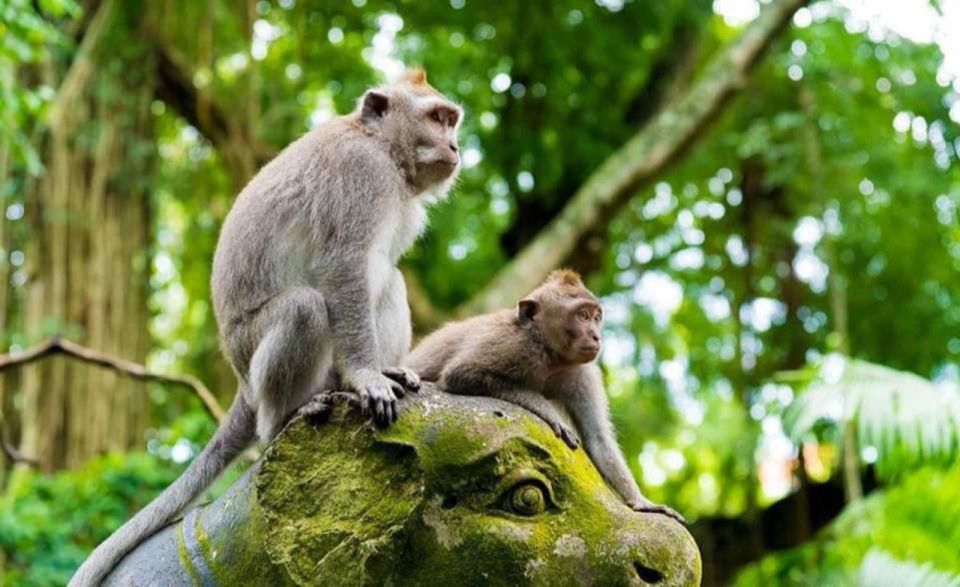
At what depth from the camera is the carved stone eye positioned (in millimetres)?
4551

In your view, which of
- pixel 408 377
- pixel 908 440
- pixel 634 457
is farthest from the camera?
pixel 634 457

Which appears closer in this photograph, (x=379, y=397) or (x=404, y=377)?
(x=379, y=397)

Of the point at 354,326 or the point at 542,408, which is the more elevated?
the point at 354,326

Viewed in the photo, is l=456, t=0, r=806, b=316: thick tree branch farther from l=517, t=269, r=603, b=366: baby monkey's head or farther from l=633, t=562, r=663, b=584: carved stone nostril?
l=633, t=562, r=663, b=584: carved stone nostril

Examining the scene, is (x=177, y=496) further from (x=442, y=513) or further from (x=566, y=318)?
(x=566, y=318)

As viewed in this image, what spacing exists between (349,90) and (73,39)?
2.91 meters

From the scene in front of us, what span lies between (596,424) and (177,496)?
1811 mm

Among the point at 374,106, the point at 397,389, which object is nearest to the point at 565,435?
the point at 397,389

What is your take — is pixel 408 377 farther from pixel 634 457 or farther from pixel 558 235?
pixel 634 457

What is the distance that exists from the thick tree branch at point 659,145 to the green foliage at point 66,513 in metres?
4.63

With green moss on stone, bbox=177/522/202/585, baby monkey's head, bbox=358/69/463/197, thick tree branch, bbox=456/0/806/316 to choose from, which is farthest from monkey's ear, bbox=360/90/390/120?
thick tree branch, bbox=456/0/806/316

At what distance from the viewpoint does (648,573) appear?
14.8ft

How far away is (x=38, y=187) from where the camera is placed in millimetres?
13000

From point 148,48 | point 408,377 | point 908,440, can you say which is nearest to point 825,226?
point 908,440
